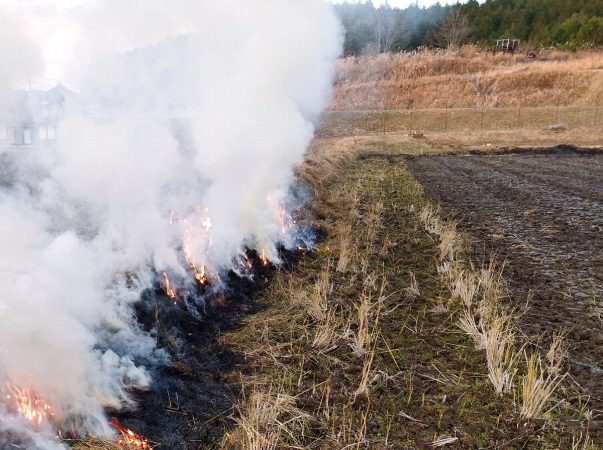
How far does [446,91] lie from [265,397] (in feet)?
149

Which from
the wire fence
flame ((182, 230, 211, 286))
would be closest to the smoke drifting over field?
flame ((182, 230, 211, 286))

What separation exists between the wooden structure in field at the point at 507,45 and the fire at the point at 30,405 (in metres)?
59.4

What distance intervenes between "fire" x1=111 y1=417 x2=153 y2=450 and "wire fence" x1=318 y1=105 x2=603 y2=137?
103ft

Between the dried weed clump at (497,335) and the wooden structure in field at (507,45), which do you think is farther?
the wooden structure in field at (507,45)

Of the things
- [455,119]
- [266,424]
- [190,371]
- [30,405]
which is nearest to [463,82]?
[455,119]

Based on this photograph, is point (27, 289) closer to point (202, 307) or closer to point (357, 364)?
point (202, 307)

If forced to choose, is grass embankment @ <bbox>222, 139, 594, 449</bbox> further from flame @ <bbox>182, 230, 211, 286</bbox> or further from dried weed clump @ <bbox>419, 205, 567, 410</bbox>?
flame @ <bbox>182, 230, 211, 286</bbox>

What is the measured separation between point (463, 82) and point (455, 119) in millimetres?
8787

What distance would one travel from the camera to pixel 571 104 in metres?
40.7

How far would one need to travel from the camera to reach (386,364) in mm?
4727

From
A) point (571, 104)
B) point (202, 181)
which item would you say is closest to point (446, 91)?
point (571, 104)

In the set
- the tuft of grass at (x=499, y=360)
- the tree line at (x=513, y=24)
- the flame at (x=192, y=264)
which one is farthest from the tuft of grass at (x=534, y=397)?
the tree line at (x=513, y=24)

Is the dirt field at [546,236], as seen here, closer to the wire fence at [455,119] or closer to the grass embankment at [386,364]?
the grass embankment at [386,364]

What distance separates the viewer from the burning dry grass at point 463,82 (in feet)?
138
